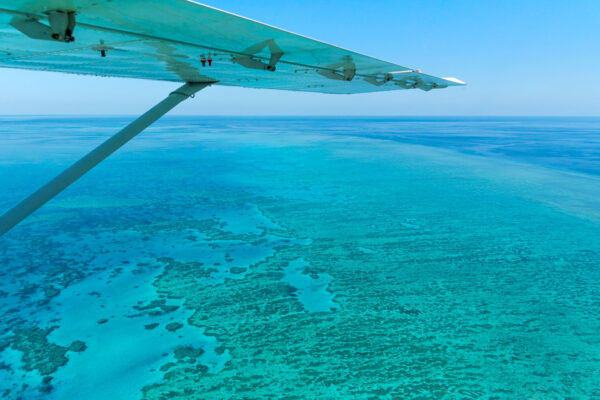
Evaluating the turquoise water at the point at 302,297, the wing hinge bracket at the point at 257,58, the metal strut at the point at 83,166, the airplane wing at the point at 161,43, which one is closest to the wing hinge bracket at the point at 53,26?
the airplane wing at the point at 161,43

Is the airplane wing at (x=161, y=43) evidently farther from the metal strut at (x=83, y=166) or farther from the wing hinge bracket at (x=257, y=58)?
the metal strut at (x=83, y=166)

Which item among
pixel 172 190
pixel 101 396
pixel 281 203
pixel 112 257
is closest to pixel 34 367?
pixel 101 396

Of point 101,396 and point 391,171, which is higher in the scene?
point 391,171

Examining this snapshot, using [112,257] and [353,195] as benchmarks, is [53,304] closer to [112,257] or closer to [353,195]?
[112,257]

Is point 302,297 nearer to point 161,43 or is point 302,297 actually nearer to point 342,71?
point 342,71

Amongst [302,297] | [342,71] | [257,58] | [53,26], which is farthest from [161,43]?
[302,297]

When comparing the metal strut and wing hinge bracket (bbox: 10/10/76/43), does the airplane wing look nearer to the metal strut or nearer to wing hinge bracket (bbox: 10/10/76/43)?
wing hinge bracket (bbox: 10/10/76/43)
